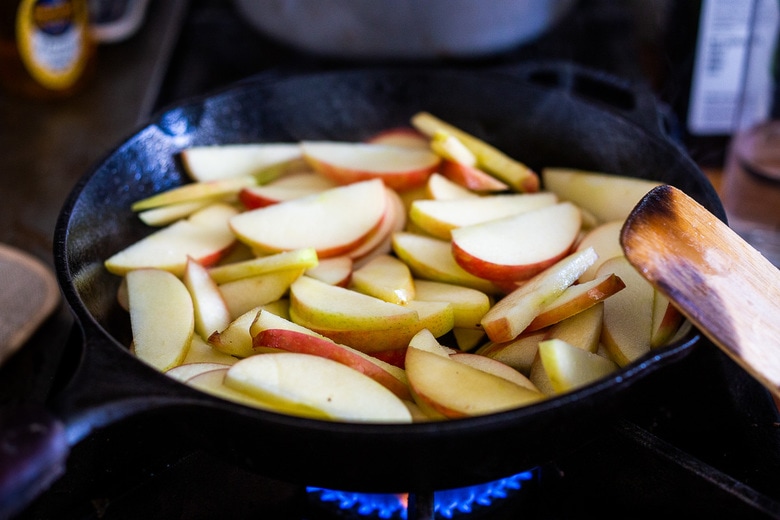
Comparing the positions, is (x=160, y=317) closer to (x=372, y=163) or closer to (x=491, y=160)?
(x=372, y=163)

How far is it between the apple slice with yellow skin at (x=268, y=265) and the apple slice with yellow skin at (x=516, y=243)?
0.15 meters

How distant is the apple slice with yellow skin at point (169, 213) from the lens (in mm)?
863

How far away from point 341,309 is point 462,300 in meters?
0.12


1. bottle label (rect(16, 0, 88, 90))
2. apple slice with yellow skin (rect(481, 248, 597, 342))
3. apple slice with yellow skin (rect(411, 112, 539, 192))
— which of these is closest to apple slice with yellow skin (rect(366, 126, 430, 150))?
apple slice with yellow skin (rect(411, 112, 539, 192))

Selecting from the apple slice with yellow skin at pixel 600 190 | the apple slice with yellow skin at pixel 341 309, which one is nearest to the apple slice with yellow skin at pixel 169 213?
the apple slice with yellow skin at pixel 341 309

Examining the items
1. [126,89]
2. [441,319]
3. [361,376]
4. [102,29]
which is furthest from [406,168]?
[102,29]

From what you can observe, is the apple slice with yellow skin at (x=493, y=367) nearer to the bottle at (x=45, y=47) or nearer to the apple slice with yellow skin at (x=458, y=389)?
the apple slice with yellow skin at (x=458, y=389)

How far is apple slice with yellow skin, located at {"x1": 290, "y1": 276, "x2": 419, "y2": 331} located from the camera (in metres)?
0.68

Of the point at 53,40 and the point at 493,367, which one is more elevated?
the point at 53,40

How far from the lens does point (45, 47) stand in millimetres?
1245

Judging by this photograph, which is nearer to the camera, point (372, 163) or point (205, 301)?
point (205, 301)

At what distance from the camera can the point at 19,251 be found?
1.04 metres

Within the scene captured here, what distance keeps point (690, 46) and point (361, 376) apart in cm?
85

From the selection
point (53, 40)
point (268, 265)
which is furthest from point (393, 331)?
point (53, 40)
